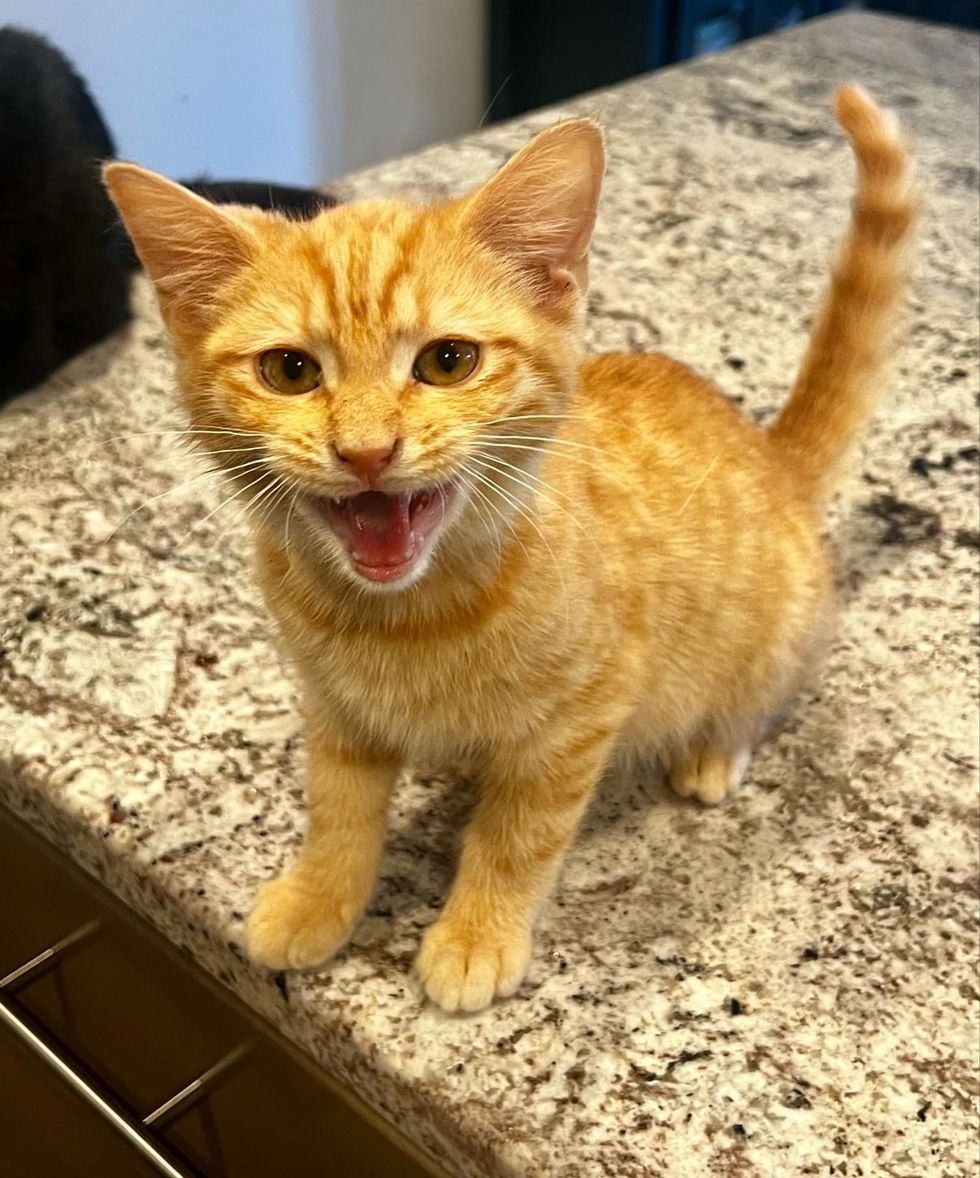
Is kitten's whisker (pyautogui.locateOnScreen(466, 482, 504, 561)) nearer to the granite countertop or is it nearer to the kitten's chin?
the kitten's chin

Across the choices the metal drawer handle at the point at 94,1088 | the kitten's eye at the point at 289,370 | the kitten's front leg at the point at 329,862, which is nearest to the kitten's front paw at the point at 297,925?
the kitten's front leg at the point at 329,862

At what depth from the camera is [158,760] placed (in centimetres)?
95

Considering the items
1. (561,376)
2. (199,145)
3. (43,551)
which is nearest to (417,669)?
(561,376)

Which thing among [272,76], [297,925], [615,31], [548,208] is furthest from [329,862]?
[615,31]

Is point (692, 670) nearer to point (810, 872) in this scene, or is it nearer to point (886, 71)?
point (810, 872)

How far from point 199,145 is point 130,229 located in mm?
1674

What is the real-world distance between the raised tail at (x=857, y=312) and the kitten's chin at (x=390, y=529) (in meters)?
0.51

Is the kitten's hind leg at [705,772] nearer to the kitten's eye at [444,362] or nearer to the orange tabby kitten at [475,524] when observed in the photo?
the orange tabby kitten at [475,524]

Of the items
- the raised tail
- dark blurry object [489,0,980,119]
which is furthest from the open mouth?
dark blurry object [489,0,980,119]

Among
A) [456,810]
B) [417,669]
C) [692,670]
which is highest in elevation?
[417,669]

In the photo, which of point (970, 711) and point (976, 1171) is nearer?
point (976, 1171)

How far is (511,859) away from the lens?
0.81 metres

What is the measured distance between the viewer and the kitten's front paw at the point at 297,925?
785mm

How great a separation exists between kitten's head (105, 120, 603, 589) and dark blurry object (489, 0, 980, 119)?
1978 millimetres
